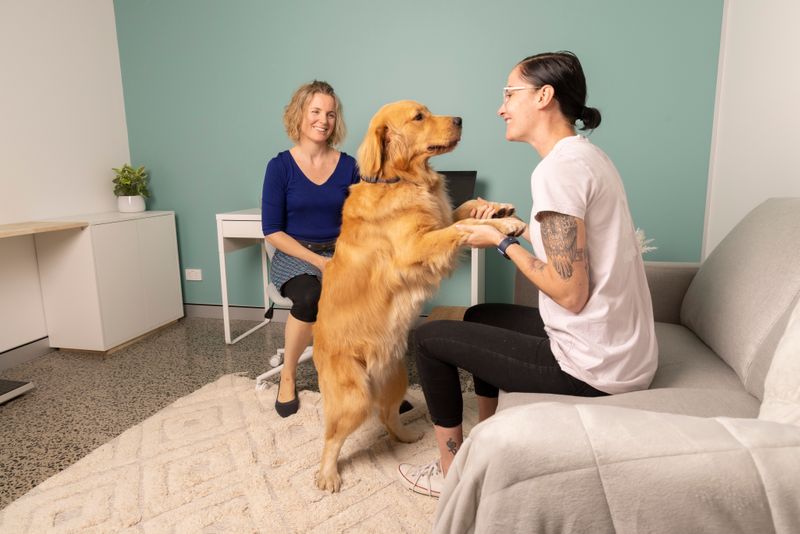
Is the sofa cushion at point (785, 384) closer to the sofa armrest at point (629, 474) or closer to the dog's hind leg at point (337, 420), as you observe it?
the sofa armrest at point (629, 474)

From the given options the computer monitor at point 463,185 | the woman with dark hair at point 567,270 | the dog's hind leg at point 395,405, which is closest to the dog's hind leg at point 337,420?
the dog's hind leg at point 395,405

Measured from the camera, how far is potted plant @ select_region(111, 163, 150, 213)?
350 centimetres

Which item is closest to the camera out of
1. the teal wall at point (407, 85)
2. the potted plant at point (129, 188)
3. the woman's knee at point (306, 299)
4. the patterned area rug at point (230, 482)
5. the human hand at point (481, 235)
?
the human hand at point (481, 235)

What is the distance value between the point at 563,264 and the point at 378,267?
666mm

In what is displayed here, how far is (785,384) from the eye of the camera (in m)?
0.92

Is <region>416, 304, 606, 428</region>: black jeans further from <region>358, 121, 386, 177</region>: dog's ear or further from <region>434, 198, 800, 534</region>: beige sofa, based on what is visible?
<region>358, 121, 386, 177</region>: dog's ear

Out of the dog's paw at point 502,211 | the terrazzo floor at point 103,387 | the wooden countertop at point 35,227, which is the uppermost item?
the dog's paw at point 502,211

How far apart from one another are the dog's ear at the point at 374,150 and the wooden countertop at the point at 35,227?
6.32 feet

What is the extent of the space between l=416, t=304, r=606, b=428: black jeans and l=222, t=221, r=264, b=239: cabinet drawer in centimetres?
184

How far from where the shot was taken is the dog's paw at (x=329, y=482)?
1.68m

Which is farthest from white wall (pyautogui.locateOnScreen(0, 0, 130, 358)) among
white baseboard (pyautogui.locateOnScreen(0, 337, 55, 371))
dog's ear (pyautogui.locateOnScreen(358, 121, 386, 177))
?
dog's ear (pyautogui.locateOnScreen(358, 121, 386, 177))

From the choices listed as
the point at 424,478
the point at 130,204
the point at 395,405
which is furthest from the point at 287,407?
the point at 130,204

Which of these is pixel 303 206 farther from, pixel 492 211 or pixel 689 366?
pixel 689 366

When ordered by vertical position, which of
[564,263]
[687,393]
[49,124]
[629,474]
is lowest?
[687,393]
